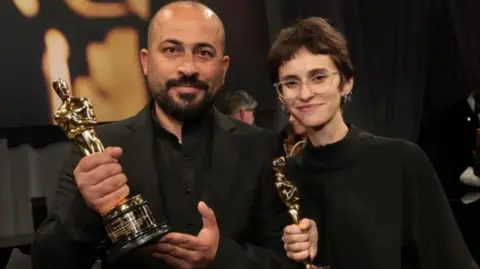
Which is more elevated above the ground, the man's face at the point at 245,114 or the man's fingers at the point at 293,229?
the man's face at the point at 245,114

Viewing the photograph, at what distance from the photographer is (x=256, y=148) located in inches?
48.7

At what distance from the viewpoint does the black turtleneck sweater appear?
1.25 metres

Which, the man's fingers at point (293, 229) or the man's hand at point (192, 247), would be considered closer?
the man's hand at point (192, 247)

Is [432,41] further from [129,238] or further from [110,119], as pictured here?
[129,238]

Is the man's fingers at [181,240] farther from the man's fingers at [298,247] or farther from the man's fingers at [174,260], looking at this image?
the man's fingers at [298,247]

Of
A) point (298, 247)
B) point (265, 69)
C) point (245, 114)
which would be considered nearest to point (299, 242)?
point (298, 247)

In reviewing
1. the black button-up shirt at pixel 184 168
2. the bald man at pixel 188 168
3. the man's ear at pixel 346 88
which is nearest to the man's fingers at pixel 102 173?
the bald man at pixel 188 168

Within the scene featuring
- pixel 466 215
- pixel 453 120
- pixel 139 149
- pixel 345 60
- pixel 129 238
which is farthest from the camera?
pixel 453 120

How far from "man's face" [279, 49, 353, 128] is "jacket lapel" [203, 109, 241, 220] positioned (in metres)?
0.15

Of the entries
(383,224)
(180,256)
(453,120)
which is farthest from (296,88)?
(453,120)

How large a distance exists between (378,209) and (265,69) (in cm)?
195

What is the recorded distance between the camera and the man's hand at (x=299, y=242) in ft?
3.67

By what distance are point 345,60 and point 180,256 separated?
0.59 m

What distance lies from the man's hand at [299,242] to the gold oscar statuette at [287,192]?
0.02m
